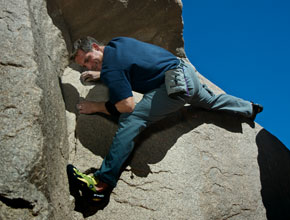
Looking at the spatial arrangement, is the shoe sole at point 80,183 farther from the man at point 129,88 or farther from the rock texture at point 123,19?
the rock texture at point 123,19

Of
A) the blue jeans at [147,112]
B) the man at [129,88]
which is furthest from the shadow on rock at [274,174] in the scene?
the man at [129,88]

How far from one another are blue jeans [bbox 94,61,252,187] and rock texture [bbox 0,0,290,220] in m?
0.18

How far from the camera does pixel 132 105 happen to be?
2.56m

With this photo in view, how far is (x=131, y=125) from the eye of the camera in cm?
254

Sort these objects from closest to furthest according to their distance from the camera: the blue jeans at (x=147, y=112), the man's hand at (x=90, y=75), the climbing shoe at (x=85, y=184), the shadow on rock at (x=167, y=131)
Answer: the climbing shoe at (x=85, y=184), the blue jeans at (x=147, y=112), the shadow on rock at (x=167, y=131), the man's hand at (x=90, y=75)

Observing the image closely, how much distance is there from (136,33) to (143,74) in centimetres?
136

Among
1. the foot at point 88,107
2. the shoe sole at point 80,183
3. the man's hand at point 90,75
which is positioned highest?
the man's hand at point 90,75

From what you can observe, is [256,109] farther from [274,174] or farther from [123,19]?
[123,19]

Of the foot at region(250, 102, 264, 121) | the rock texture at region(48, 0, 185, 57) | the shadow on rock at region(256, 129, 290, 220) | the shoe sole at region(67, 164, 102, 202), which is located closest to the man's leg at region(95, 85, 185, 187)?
the shoe sole at region(67, 164, 102, 202)

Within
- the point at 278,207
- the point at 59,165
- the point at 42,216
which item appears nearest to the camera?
the point at 42,216

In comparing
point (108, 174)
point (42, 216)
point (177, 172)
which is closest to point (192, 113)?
point (177, 172)

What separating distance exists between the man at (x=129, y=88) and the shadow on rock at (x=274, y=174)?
99 centimetres

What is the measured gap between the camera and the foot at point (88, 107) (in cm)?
284

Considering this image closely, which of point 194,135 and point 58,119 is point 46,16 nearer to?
point 58,119
